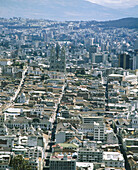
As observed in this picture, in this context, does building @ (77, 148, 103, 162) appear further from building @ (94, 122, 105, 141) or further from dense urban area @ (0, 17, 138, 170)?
building @ (94, 122, 105, 141)

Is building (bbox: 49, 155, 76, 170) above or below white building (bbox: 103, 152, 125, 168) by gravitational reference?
above

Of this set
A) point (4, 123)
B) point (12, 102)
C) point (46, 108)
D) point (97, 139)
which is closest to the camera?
point (97, 139)

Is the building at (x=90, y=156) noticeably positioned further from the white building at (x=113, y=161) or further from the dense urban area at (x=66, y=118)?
the white building at (x=113, y=161)

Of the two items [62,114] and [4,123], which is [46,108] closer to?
[62,114]

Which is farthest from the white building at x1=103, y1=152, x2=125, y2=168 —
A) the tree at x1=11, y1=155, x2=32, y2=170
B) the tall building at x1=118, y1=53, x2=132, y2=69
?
the tall building at x1=118, y1=53, x2=132, y2=69

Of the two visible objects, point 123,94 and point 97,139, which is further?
point 123,94

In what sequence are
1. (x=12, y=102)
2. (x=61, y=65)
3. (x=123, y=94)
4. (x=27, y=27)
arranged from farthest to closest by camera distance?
(x=27, y=27)
(x=61, y=65)
(x=123, y=94)
(x=12, y=102)

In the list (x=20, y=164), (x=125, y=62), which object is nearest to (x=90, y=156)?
(x=20, y=164)

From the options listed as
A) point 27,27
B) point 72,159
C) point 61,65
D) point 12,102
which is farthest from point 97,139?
point 27,27

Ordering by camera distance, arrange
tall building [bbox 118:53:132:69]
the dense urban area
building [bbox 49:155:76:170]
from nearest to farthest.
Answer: building [bbox 49:155:76:170]
the dense urban area
tall building [bbox 118:53:132:69]
